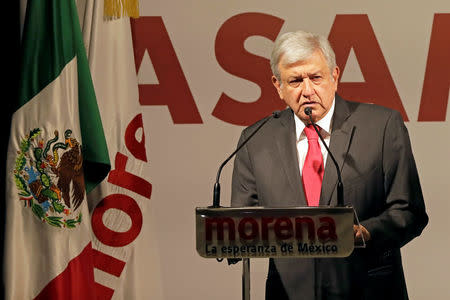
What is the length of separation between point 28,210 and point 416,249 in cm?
191

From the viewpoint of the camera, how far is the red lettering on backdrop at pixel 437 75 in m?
3.44

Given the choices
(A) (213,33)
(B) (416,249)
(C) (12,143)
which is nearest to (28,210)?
(C) (12,143)

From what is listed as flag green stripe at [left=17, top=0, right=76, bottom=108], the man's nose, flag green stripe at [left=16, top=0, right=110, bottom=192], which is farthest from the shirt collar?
flag green stripe at [left=17, top=0, right=76, bottom=108]

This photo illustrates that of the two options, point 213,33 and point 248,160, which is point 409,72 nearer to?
point 213,33

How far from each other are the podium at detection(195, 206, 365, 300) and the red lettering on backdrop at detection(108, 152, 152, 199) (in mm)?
1483

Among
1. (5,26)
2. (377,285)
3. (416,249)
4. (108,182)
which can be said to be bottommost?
(377,285)

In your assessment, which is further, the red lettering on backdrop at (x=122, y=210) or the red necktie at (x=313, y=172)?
the red lettering on backdrop at (x=122, y=210)

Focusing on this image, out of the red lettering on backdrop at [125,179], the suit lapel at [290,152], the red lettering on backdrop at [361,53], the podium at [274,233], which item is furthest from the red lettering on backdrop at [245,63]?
the podium at [274,233]

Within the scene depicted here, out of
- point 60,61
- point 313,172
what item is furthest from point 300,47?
point 60,61

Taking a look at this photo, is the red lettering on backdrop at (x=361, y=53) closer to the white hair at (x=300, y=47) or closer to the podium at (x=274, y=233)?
the white hair at (x=300, y=47)

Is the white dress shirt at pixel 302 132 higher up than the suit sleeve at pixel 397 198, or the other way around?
Result: the white dress shirt at pixel 302 132

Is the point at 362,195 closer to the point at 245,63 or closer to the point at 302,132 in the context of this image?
the point at 302,132

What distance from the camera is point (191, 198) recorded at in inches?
137

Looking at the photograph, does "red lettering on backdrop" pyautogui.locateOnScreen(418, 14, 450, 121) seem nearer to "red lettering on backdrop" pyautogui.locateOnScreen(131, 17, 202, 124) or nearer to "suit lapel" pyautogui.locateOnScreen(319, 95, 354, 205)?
"red lettering on backdrop" pyautogui.locateOnScreen(131, 17, 202, 124)
